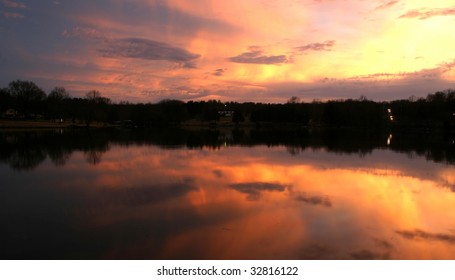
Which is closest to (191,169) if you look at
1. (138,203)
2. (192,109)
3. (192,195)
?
(192,195)

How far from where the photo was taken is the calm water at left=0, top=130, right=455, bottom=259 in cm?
1004

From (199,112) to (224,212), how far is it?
176522mm

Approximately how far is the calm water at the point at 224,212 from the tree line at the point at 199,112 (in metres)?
95.4

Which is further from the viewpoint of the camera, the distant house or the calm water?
the distant house

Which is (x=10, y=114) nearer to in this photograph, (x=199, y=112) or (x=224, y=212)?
(x=199, y=112)

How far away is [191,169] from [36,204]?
11226 millimetres

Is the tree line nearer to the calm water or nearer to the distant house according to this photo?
the distant house

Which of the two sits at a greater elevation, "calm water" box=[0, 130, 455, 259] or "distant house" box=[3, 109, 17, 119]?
"distant house" box=[3, 109, 17, 119]

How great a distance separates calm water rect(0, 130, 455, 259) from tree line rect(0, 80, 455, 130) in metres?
95.4

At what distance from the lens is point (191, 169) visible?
81.4ft

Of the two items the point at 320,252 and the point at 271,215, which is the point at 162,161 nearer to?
the point at 271,215

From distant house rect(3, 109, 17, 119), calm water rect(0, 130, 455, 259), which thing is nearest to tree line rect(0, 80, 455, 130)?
distant house rect(3, 109, 17, 119)

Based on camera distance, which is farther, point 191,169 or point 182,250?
point 191,169

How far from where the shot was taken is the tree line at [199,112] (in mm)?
112188
